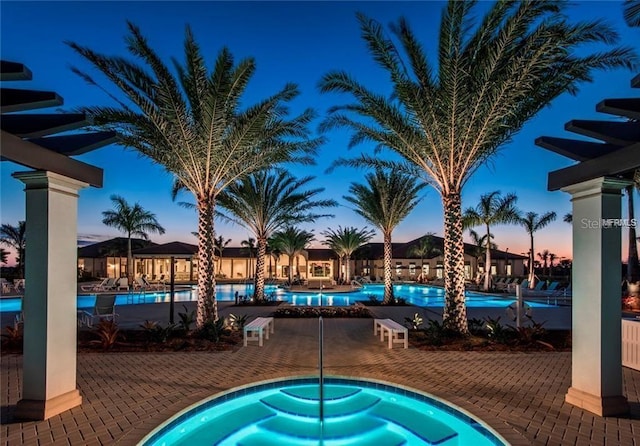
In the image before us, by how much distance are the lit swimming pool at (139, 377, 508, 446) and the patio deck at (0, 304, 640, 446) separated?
194 mm

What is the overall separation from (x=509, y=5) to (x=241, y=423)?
926 cm

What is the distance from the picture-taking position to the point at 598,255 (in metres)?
4.94

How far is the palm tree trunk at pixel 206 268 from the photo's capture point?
33.6 ft

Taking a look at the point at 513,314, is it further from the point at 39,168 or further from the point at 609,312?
the point at 39,168

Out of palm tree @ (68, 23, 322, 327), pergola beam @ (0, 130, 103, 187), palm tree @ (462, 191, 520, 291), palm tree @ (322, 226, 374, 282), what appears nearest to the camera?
pergola beam @ (0, 130, 103, 187)

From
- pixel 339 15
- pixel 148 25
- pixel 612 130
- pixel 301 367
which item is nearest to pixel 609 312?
pixel 612 130

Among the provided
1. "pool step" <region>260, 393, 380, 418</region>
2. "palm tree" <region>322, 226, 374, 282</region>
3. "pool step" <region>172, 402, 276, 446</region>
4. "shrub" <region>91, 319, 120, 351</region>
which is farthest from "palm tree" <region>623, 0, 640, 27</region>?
"palm tree" <region>322, 226, 374, 282</region>

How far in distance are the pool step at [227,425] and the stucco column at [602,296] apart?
4599mm

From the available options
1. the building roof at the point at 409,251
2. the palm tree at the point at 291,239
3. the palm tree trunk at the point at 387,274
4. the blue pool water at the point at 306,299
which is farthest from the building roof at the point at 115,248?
the palm tree trunk at the point at 387,274

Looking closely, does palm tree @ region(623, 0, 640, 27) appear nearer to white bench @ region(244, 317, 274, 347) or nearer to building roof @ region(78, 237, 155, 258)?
white bench @ region(244, 317, 274, 347)

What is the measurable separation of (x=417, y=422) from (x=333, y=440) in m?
1.24

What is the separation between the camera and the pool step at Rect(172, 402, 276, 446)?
480cm

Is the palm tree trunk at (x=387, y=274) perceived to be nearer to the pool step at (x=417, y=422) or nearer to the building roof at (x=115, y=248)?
the pool step at (x=417, y=422)

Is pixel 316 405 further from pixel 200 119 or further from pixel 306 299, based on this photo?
pixel 306 299
